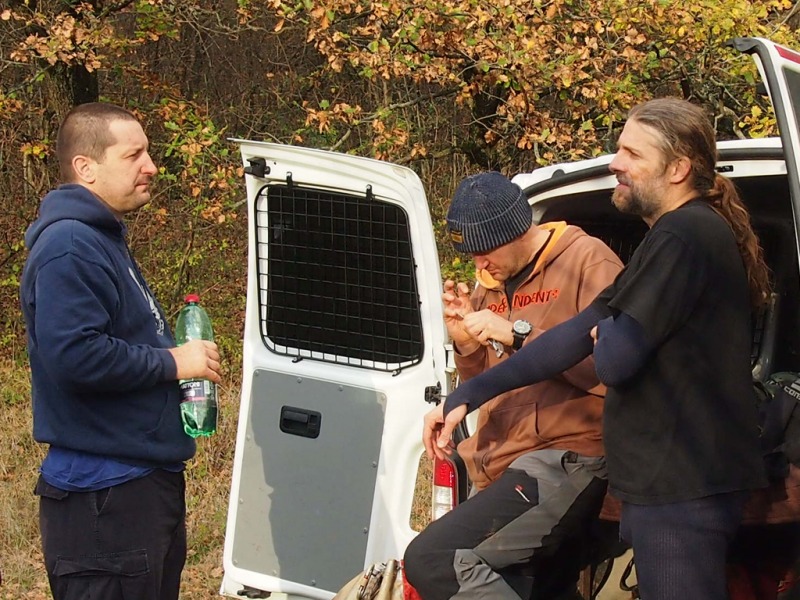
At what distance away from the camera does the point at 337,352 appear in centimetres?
400

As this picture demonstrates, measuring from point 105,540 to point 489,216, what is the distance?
4.83 ft

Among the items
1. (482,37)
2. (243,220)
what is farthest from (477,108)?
(243,220)

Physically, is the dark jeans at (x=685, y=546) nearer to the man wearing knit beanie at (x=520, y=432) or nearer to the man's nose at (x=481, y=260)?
the man wearing knit beanie at (x=520, y=432)

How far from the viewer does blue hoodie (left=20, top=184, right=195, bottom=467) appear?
2922 millimetres

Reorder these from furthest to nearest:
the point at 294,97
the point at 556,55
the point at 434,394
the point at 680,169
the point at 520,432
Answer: the point at 294,97
the point at 556,55
the point at 434,394
the point at 520,432
the point at 680,169

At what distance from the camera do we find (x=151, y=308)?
327 cm

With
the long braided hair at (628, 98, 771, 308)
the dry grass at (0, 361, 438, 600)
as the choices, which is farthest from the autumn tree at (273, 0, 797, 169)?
the long braided hair at (628, 98, 771, 308)

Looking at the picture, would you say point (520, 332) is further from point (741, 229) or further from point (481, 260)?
point (741, 229)

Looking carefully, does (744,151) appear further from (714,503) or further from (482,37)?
(482,37)

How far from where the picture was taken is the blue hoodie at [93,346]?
2.92 meters

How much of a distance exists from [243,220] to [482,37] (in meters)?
5.10

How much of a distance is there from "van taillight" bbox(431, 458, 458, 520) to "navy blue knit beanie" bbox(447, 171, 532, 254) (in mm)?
812

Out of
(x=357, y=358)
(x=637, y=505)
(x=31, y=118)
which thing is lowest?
(x=31, y=118)

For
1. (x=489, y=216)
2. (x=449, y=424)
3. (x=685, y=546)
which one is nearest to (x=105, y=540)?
(x=449, y=424)
